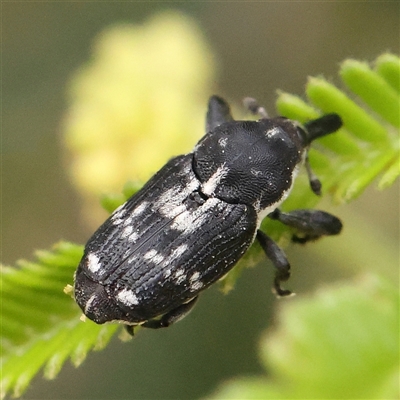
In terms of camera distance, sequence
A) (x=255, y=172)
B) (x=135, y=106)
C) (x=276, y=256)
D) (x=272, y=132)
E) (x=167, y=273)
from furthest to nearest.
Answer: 1. (x=135, y=106)
2. (x=272, y=132)
3. (x=255, y=172)
4. (x=276, y=256)
5. (x=167, y=273)

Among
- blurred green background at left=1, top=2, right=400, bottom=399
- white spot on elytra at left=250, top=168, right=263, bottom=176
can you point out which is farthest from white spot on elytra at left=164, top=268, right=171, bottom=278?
blurred green background at left=1, top=2, right=400, bottom=399

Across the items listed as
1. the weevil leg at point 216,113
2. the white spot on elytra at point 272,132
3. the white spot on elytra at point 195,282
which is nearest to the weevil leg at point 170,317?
the white spot on elytra at point 195,282

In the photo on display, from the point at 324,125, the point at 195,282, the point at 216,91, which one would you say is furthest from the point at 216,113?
the point at 216,91

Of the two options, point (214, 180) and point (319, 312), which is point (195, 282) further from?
point (319, 312)

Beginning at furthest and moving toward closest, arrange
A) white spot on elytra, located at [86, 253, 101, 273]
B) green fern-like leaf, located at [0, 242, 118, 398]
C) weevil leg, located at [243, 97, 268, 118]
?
1. weevil leg, located at [243, 97, 268, 118]
2. white spot on elytra, located at [86, 253, 101, 273]
3. green fern-like leaf, located at [0, 242, 118, 398]

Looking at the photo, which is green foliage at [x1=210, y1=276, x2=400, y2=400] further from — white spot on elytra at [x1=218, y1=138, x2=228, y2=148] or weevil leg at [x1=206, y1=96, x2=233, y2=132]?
weevil leg at [x1=206, y1=96, x2=233, y2=132]

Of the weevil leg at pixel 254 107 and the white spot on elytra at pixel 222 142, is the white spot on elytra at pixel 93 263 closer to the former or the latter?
the white spot on elytra at pixel 222 142

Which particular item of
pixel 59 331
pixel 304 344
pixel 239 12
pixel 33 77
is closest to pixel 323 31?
pixel 239 12
